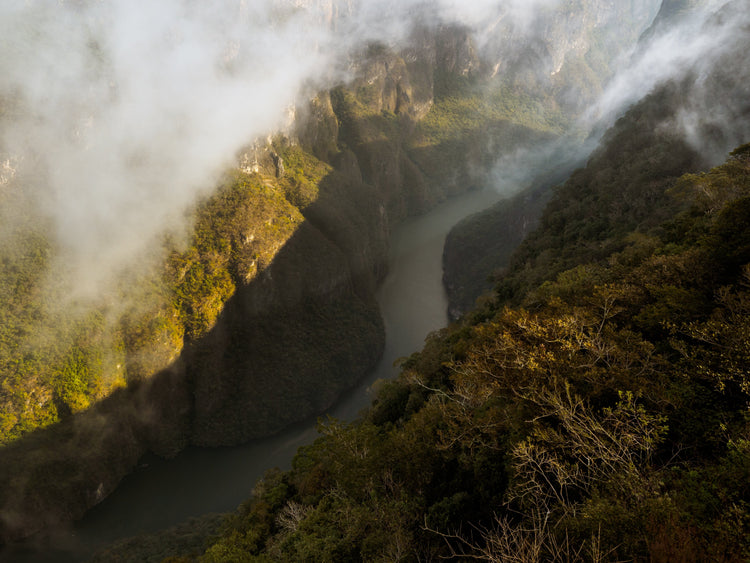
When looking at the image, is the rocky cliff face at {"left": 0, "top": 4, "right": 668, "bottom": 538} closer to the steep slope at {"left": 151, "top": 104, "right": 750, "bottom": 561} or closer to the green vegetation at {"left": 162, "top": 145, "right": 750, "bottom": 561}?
the green vegetation at {"left": 162, "top": 145, "right": 750, "bottom": 561}

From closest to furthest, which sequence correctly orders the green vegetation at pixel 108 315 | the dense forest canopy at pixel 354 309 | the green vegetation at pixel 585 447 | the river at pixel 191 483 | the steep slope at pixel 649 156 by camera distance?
the green vegetation at pixel 585 447 → the dense forest canopy at pixel 354 309 → the steep slope at pixel 649 156 → the river at pixel 191 483 → the green vegetation at pixel 108 315

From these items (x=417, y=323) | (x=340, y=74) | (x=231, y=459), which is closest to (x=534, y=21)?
(x=340, y=74)

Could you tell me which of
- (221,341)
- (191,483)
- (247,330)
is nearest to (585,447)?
(191,483)

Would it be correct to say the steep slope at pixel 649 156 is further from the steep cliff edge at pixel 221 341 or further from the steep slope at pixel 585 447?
the steep cliff edge at pixel 221 341

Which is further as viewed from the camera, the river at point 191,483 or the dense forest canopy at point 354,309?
the river at point 191,483

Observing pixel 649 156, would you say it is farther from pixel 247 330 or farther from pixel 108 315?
pixel 108 315

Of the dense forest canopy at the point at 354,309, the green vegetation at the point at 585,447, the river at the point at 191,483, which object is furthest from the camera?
the river at the point at 191,483

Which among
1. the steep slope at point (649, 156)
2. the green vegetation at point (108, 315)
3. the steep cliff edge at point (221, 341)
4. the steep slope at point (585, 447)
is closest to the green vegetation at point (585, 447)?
the steep slope at point (585, 447)

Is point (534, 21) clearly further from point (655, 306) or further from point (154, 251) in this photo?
point (655, 306)
